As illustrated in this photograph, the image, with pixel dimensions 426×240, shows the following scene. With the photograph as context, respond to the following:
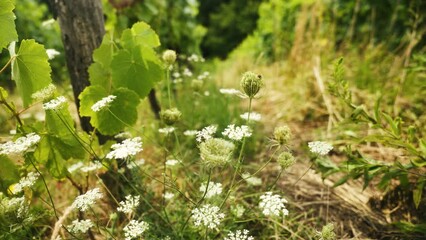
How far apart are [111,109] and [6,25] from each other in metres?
0.47

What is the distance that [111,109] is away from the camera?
1369 mm

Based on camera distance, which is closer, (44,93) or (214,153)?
(214,153)

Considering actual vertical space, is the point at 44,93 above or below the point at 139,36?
below

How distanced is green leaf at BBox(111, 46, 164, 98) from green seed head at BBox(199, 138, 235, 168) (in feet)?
1.85

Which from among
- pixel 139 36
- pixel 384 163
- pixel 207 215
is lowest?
pixel 384 163

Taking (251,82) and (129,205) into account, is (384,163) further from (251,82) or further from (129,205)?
(129,205)

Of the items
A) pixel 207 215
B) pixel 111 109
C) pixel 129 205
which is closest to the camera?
pixel 207 215

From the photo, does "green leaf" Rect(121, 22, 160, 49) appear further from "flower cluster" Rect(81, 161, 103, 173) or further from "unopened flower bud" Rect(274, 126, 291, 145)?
"unopened flower bud" Rect(274, 126, 291, 145)

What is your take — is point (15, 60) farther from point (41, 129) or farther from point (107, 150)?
point (107, 150)

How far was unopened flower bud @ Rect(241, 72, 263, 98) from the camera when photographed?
108cm

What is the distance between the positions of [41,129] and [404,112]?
2.23 m

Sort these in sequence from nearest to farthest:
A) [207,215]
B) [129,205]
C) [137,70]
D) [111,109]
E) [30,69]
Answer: [207,215]
[129,205]
[30,69]
[111,109]
[137,70]

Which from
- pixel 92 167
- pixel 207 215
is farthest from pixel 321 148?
pixel 92 167

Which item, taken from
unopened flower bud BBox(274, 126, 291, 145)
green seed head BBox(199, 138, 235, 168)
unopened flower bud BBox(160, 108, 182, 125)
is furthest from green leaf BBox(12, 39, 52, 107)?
unopened flower bud BBox(274, 126, 291, 145)
